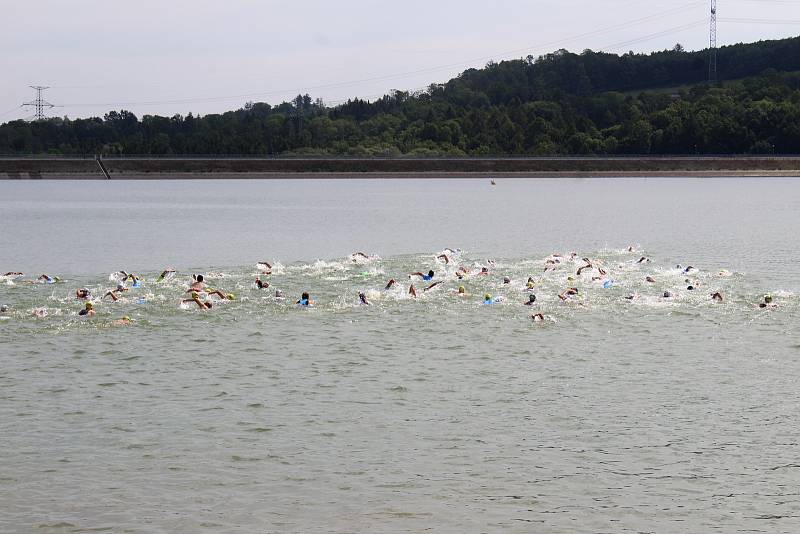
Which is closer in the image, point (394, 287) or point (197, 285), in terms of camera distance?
point (197, 285)

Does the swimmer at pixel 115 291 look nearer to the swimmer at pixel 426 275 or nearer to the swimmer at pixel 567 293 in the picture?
the swimmer at pixel 426 275

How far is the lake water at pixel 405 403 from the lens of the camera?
18031 millimetres

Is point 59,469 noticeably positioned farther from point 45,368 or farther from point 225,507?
point 45,368

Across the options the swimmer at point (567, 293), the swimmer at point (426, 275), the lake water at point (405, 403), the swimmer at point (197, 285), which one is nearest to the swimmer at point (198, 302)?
the lake water at point (405, 403)

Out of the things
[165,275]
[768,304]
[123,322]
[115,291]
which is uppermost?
[115,291]

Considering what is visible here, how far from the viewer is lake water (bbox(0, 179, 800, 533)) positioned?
59.2 ft

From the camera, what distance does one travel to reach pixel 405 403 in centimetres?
2506

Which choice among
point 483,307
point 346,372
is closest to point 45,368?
point 346,372

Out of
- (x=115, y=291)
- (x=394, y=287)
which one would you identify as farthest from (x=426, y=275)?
(x=115, y=291)

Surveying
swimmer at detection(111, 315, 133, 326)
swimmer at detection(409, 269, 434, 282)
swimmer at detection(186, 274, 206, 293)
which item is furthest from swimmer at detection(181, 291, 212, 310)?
swimmer at detection(409, 269, 434, 282)

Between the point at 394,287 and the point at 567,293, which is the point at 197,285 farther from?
the point at 567,293

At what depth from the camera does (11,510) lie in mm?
17641

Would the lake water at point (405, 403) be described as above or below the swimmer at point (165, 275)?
below

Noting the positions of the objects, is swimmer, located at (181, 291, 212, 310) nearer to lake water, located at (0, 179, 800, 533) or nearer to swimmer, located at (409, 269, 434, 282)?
lake water, located at (0, 179, 800, 533)
